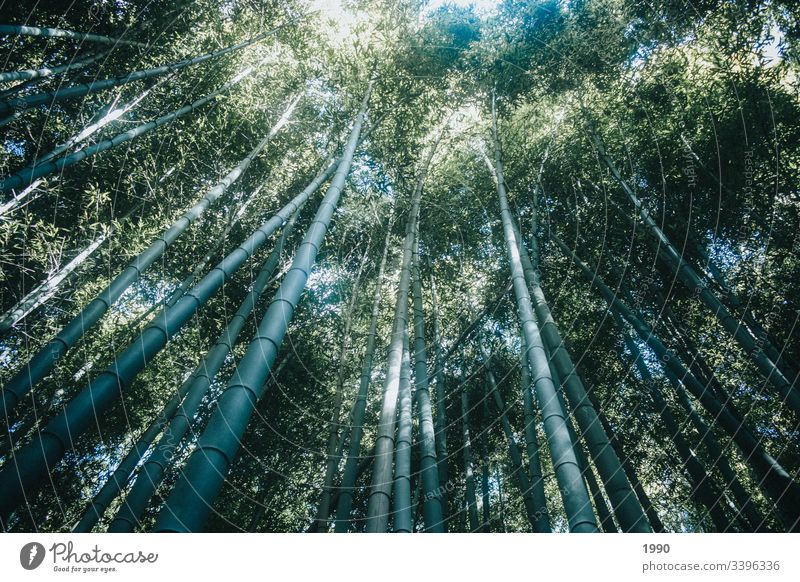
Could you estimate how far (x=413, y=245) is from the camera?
471 cm

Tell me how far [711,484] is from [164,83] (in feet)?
31.3

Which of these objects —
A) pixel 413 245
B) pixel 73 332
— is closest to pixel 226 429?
pixel 73 332

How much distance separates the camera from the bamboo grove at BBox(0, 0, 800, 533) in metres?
3.63

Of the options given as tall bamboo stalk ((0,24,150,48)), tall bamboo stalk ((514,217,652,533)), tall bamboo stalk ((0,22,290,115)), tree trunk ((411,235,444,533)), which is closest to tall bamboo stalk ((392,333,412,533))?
tree trunk ((411,235,444,533))

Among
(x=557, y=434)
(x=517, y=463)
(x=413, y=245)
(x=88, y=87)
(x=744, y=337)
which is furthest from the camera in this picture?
(x=517, y=463)

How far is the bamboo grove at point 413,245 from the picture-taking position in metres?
3.63

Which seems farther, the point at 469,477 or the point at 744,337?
the point at 469,477

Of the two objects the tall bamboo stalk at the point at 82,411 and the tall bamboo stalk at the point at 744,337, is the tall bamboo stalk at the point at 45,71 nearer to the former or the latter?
the tall bamboo stalk at the point at 82,411

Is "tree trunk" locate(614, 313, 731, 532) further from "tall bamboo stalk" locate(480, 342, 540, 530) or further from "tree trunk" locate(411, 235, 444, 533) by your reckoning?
"tree trunk" locate(411, 235, 444, 533)

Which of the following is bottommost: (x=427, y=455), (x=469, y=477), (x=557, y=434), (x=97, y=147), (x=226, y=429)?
(x=226, y=429)

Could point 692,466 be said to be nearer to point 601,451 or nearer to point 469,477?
point 469,477

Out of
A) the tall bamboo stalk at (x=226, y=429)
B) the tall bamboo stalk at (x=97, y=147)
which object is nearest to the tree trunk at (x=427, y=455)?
the tall bamboo stalk at (x=226, y=429)

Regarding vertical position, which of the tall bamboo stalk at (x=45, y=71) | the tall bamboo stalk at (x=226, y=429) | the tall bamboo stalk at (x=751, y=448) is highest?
the tall bamboo stalk at (x=45, y=71)
